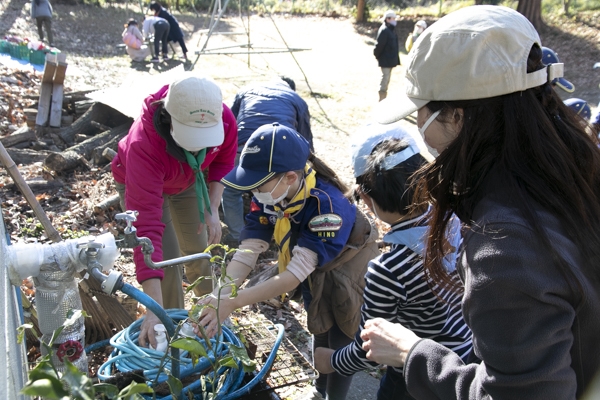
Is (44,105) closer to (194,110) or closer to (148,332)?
(194,110)

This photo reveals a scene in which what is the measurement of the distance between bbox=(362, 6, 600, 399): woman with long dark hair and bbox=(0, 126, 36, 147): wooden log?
6340 mm

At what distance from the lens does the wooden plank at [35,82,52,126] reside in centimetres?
702

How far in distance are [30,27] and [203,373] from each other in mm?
17744

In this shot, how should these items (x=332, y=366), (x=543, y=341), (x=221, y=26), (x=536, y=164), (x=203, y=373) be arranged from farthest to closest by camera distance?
(x=221, y=26)
(x=332, y=366)
(x=203, y=373)
(x=536, y=164)
(x=543, y=341)

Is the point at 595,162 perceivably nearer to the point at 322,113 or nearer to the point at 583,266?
the point at 583,266

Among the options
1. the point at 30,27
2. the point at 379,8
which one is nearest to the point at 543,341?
the point at 30,27

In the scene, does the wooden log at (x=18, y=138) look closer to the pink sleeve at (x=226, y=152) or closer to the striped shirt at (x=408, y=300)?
the pink sleeve at (x=226, y=152)

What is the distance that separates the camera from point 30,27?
16578 mm

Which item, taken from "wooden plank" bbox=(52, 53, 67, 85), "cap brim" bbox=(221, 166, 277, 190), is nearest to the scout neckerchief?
"cap brim" bbox=(221, 166, 277, 190)

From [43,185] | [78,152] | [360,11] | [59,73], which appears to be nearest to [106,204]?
[43,185]

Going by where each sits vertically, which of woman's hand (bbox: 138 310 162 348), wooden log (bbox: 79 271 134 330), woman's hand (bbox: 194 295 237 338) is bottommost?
wooden log (bbox: 79 271 134 330)

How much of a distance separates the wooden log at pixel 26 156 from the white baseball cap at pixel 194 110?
4.27 m

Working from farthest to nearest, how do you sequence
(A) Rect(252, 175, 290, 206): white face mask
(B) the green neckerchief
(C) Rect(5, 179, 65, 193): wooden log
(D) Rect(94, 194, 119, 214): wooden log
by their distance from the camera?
1. (C) Rect(5, 179, 65, 193): wooden log
2. (D) Rect(94, 194, 119, 214): wooden log
3. (B) the green neckerchief
4. (A) Rect(252, 175, 290, 206): white face mask

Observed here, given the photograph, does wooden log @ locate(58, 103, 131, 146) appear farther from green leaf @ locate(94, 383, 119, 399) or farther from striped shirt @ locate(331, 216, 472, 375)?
green leaf @ locate(94, 383, 119, 399)
